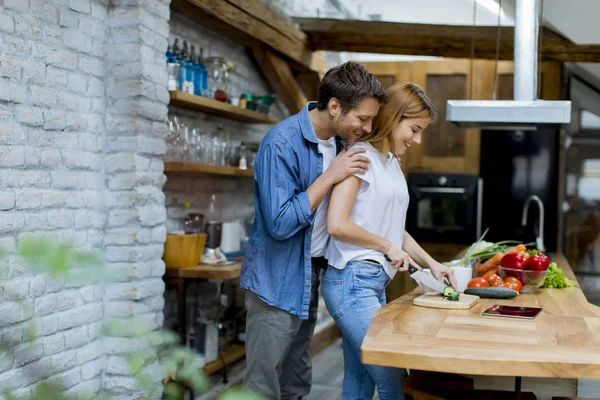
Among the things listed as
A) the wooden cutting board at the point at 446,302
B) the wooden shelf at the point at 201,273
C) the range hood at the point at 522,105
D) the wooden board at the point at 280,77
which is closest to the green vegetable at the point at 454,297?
the wooden cutting board at the point at 446,302

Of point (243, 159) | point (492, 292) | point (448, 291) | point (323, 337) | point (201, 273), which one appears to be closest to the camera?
point (448, 291)

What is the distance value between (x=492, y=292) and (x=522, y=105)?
1284mm

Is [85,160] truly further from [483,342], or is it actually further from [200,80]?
[483,342]

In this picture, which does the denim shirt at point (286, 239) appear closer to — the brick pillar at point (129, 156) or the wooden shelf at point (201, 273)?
the brick pillar at point (129, 156)

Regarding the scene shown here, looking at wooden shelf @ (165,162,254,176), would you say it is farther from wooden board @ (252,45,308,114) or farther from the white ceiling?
the white ceiling

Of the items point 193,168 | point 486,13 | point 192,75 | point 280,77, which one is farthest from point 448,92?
point 193,168

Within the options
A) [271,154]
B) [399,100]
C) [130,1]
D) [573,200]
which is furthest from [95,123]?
[573,200]

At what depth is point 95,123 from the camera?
3445mm

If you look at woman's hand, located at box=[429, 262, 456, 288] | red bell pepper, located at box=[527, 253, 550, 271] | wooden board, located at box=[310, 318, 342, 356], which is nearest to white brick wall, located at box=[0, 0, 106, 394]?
woman's hand, located at box=[429, 262, 456, 288]

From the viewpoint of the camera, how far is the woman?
2385 mm

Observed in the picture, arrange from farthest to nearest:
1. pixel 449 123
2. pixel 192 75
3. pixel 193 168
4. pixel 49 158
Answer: pixel 449 123, pixel 192 75, pixel 193 168, pixel 49 158

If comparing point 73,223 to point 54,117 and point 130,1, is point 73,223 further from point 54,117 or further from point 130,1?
point 130,1

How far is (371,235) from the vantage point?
2412 millimetres

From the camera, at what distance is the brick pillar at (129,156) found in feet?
11.4
